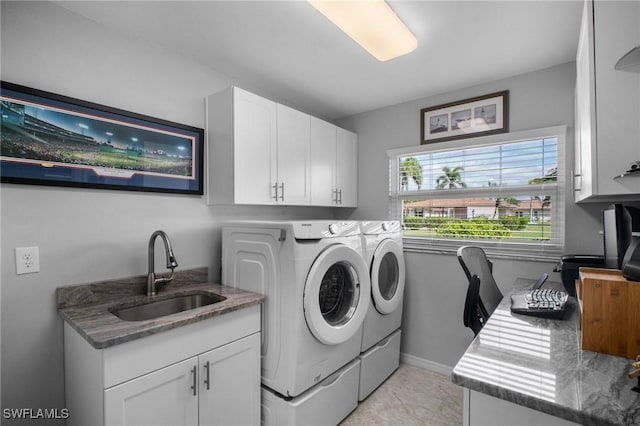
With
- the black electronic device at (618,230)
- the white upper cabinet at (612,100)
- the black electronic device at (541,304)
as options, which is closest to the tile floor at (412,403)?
the black electronic device at (541,304)

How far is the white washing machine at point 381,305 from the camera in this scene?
2.23 meters

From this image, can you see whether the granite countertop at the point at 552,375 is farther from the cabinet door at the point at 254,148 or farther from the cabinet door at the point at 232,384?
the cabinet door at the point at 254,148

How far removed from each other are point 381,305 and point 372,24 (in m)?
1.85

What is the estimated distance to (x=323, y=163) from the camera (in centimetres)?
279

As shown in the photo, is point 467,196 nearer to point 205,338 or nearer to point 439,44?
point 439,44

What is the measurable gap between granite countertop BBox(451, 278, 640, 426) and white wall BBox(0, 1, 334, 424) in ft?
6.06

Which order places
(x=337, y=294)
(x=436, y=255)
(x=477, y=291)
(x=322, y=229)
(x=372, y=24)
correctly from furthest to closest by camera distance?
(x=436, y=255) → (x=337, y=294) → (x=322, y=229) → (x=477, y=291) → (x=372, y=24)

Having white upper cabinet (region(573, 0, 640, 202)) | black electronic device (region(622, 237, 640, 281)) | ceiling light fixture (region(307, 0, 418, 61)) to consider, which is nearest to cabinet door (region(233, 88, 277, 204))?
ceiling light fixture (region(307, 0, 418, 61))

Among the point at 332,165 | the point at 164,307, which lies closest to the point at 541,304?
the point at 332,165

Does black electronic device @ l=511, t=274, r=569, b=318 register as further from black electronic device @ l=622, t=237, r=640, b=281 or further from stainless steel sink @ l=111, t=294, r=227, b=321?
stainless steel sink @ l=111, t=294, r=227, b=321

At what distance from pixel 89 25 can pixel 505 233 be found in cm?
312

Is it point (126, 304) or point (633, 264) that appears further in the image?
point (126, 304)

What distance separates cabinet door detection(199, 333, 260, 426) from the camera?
152cm

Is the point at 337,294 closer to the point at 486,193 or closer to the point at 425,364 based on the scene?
the point at 425,364
